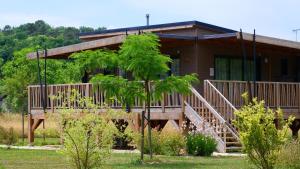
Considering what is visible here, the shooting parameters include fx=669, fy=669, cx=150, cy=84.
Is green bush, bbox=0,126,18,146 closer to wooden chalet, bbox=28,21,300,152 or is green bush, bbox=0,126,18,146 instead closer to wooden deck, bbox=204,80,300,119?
wooden chalet, bbox=28,21,300,152

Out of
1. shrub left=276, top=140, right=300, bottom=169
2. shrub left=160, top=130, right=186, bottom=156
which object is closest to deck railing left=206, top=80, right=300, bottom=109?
shrub left=160, top=130, right=186, bottom=156

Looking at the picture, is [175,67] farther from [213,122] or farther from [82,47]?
[213,122]

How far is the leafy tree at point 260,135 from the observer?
44.5ft

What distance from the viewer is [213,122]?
73.8 feet

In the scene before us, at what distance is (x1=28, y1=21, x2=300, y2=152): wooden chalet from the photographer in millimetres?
23500

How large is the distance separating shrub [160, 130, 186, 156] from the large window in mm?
6326

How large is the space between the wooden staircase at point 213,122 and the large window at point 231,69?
Answer: 3671 mm

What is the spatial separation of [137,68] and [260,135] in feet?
18.3

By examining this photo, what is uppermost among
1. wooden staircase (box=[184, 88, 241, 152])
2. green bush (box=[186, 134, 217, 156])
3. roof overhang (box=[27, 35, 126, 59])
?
roof overhang (box=[27, 35, 126, 59])

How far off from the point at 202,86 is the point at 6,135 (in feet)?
28.3

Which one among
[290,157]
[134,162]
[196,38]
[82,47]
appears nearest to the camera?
[290,157]

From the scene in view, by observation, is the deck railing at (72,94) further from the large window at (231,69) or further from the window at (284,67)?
the window at (284,67)

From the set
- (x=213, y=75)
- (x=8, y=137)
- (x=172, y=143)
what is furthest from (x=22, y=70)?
(x=172, y=143)

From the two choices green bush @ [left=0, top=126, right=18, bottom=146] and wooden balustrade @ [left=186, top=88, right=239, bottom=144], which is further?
green bush @ [left=0, top=126, right=18, bottom=146]
